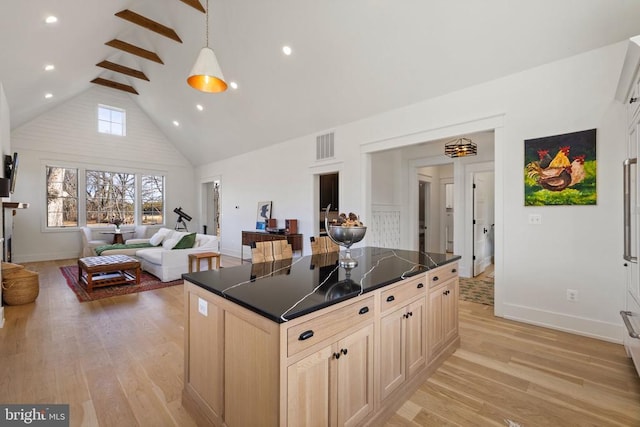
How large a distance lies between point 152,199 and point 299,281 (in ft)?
30.4

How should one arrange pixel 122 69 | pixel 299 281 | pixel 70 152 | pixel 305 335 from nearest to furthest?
1. pixel 305 335
2. pixel 299 281
3. pixel 122 69
4. pixel 70 152

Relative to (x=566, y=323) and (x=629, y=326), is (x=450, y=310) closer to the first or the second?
(x=629, y=326)

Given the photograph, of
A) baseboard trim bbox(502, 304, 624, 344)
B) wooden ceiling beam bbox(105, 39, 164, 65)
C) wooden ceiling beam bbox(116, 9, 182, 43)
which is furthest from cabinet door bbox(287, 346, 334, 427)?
wooden ceiling beam bbox(105, 39, 164, 65)

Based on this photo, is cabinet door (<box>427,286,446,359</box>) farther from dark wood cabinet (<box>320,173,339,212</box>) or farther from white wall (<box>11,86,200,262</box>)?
white wall (<box>11,86,200,262</box>)

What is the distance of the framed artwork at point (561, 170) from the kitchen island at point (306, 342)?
1.91m

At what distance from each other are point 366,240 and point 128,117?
815 cm

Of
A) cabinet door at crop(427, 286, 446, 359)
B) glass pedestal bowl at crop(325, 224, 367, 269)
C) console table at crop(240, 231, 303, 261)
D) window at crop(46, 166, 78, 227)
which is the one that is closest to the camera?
glass pedestal bowl at crop(325, 224, 367, 269)

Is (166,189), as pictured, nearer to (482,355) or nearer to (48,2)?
(48,2)

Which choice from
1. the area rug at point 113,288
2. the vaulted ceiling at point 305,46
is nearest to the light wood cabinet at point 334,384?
the vaulted ceiling at point 305,46

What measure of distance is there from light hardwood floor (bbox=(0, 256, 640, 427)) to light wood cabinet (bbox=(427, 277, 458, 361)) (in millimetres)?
175

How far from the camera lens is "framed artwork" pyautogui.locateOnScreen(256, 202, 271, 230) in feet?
23.0

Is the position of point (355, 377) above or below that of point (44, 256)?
above

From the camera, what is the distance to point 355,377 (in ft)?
5.06

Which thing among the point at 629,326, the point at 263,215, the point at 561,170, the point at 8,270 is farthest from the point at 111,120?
the point at 629,326
